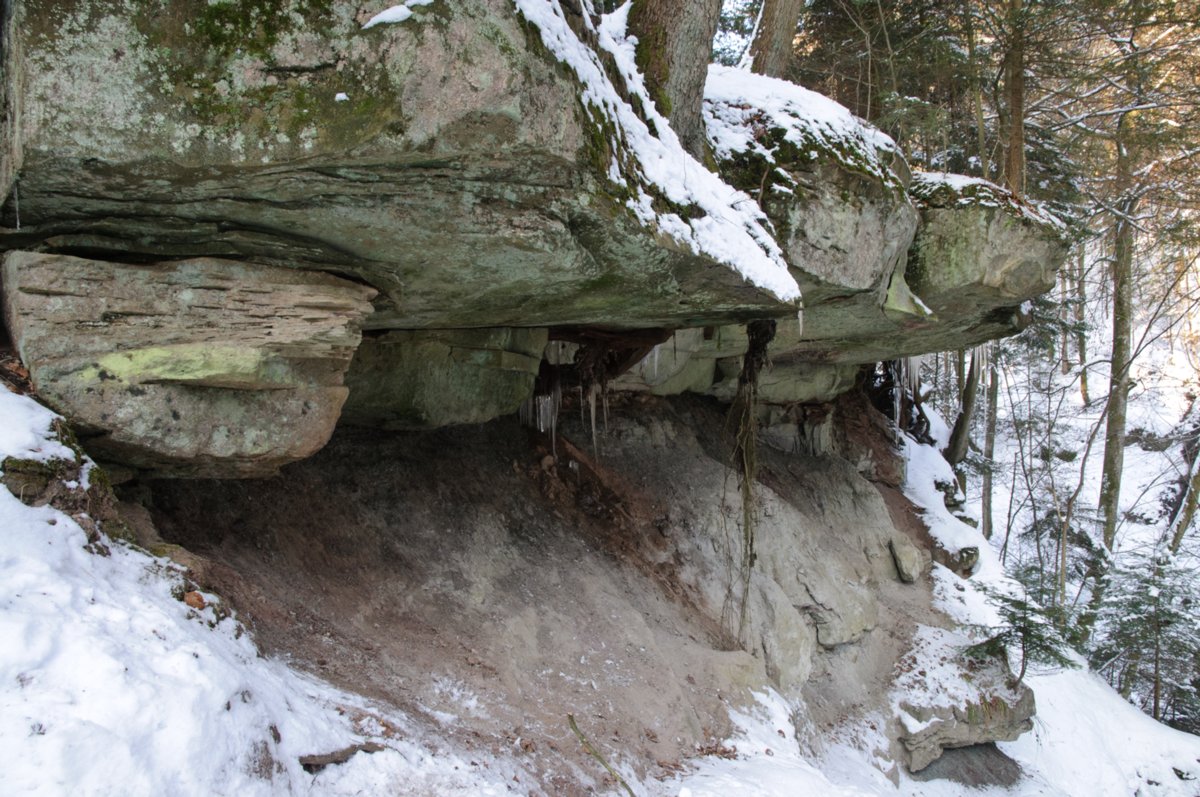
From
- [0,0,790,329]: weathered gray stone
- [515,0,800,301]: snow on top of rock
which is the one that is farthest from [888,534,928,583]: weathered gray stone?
[0,0,790,329]: weathered gray stone

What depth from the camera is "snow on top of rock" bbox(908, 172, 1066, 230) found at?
798 cm

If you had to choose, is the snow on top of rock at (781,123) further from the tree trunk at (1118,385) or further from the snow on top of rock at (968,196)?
the tree trunk at (1118,385)

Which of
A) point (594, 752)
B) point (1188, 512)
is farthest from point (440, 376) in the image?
point (1188, 512)

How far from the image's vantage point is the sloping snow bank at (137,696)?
239cm

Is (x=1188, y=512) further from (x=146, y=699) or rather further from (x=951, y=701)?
(x=146, y=699)

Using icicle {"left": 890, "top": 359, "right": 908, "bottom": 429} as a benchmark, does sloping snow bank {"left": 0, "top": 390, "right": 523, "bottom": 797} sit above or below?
below

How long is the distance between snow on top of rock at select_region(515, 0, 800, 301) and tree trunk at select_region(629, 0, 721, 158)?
0.12 meters

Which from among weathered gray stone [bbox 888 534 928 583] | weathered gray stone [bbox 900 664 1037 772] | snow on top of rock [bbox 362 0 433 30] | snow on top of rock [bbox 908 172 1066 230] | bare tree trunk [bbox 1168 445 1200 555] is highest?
snow on top of rock [bbox 908 172 1066 230]

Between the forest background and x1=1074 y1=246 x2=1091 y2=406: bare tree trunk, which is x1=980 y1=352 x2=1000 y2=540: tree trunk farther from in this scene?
x1=1074 y1=246 x2=1091 y2=406: bare tree trunk

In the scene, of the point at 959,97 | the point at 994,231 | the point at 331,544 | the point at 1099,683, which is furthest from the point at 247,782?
the point at 959,97

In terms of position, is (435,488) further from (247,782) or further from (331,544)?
(247,782)

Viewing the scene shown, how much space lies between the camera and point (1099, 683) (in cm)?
1180

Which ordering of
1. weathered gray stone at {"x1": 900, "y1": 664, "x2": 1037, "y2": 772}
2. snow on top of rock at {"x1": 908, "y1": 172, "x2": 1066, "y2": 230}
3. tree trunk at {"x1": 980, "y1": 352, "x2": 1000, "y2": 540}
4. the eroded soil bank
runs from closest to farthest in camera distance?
the eroded soil bank < snow on top of rock at {"x1": 908, "y1": 172, "x2": 1066, "y2": 230} < weathered gray stone at {"x1": 900, "y1": 664, "x2": 1037, "y2": 772} < tree trunk at {"x1": 980, "y1": 352, "x2": 1000, "y2": 540}

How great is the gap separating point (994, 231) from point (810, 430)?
16.4 ft
